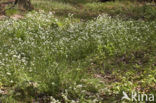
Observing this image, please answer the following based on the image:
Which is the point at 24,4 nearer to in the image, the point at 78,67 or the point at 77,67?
the point at 77,67

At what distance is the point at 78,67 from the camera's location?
5.91 metres

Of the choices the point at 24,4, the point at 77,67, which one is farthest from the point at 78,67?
the point at 24,4

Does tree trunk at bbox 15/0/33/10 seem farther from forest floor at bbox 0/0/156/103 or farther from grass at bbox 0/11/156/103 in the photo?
grass at bbox 0/11/156/103

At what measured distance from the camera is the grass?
5.00 metres

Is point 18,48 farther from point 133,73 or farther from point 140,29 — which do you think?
point 140,29

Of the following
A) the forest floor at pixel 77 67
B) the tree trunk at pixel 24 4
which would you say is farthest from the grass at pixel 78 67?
the tree trunk at pixel 24 4

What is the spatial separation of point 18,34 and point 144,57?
4.22 meters

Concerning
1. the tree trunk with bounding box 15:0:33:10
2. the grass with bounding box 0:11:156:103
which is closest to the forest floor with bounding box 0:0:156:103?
the grass with bounding box 0:11:156:103

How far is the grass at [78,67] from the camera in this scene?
16.4 feet

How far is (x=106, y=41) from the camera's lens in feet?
25.3

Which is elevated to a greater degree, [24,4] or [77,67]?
[24,4]

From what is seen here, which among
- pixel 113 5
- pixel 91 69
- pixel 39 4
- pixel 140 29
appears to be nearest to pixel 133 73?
pixel 91 69

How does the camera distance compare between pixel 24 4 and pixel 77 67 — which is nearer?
pixel 77 67

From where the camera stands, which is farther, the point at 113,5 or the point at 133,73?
the point at 113,5
